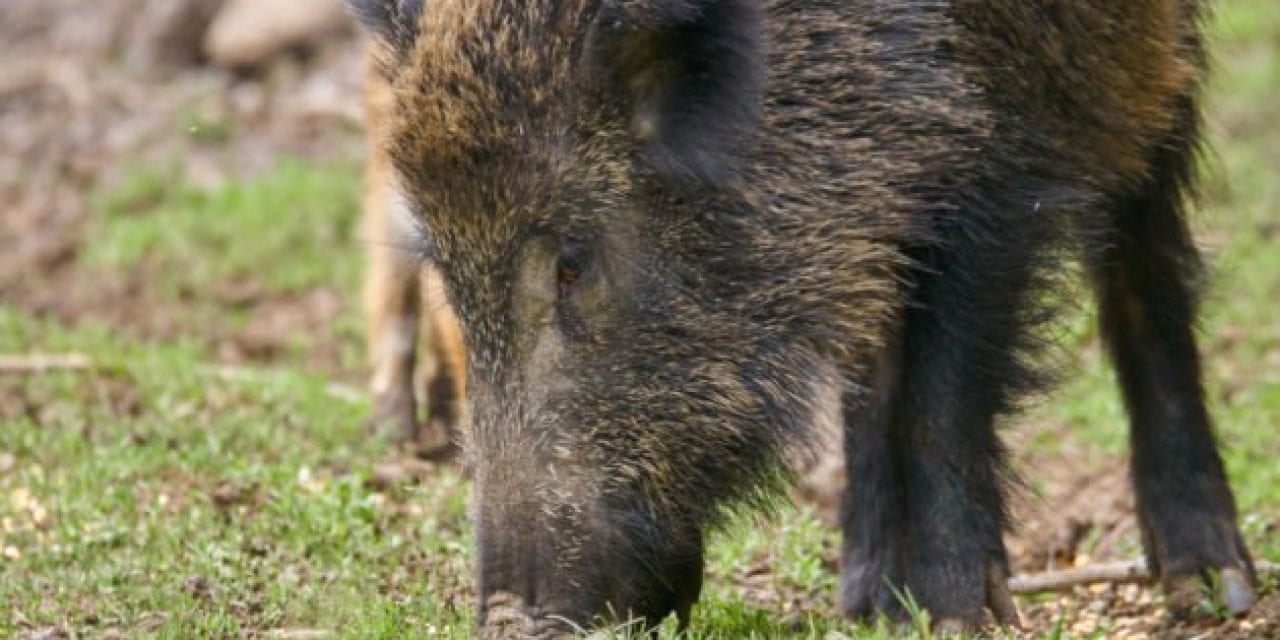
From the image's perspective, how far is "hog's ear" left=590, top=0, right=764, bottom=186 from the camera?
4867 millimetres

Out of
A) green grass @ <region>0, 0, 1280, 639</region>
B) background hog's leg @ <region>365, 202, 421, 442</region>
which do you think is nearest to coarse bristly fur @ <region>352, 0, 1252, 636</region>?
green grass @ <region>0, 0, 1280, 639</region>

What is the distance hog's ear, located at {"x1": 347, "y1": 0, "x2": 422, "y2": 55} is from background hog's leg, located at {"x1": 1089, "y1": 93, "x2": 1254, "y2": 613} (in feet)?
6.69

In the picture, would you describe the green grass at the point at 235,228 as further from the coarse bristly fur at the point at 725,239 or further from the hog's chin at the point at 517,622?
the hog's chin at the point at 517,622

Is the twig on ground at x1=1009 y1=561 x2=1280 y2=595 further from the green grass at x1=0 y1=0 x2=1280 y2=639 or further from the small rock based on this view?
the small rock

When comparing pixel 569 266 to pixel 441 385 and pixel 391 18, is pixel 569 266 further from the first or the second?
pixel 441 385

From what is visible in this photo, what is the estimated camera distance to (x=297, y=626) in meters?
5.32

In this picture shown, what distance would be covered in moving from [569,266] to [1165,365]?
205cm

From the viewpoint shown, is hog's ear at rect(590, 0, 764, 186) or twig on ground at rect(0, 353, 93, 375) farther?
twig on ground at rect(0, 353, 93, 375)

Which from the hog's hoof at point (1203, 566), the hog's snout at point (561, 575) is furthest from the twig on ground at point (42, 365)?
the hog's hoof at point (1203, 566)

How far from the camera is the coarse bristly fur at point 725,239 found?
4.91 metres

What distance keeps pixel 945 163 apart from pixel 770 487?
84 cm

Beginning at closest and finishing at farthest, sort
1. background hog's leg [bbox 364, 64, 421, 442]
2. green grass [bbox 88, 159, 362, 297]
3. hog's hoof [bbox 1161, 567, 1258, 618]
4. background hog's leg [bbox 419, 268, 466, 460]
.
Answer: hog's hoof [bbox 1161, 567, 1258, 618]
background hog's leg [bbox 419, 268, 466, 460]
background hog's leg [bbox 364, 64, 421, 442]
green grass [bbox 88, 159, 362, 297]

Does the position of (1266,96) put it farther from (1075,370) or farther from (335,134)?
(1075,370)

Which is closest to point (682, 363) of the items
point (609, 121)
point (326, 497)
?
point (609, 121)
